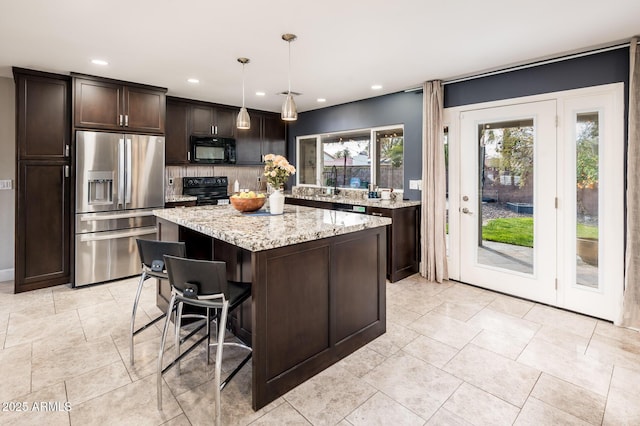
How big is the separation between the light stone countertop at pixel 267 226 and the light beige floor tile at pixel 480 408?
3.94 ft

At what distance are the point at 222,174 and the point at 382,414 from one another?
4.98 m

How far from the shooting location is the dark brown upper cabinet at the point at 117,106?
3.92 meters

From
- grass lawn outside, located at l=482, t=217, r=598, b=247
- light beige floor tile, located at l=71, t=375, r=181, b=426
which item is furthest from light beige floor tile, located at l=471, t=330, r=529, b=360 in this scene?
light beige floor tile, located at l=71, t=375, r=181, b=426

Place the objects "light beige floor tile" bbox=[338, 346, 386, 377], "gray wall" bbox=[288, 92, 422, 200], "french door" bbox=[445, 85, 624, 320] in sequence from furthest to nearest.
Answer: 1. "gray wall" bbox=[288, 92, 422, 200]
2. "french door" bbox=[445, 85, 624, 320]
3. "light beige floor tile" bbox=[338, 346, 386, 377]

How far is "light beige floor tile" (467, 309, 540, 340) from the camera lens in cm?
291

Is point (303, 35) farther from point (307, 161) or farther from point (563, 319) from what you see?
point (307, 161)

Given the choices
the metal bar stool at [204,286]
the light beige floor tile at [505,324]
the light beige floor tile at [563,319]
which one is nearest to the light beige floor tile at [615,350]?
the light beige floor tile at [563,319]

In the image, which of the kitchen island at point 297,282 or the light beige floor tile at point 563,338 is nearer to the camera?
the kitchen island at point 297,282

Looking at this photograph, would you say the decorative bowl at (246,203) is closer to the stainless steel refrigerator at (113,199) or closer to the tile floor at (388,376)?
the tile floor at (388,376)

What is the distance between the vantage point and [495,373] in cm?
231

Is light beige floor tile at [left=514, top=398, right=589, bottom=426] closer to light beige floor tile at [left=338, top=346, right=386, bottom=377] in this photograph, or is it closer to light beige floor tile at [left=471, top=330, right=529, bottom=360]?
light beige floor tile at [left=471, top=330, right=529, bottom=360]

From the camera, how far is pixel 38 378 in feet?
7.32

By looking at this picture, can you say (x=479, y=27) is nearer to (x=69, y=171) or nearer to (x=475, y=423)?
(x=475, y=423)

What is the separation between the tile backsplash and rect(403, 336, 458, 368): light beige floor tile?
4.15 meters
